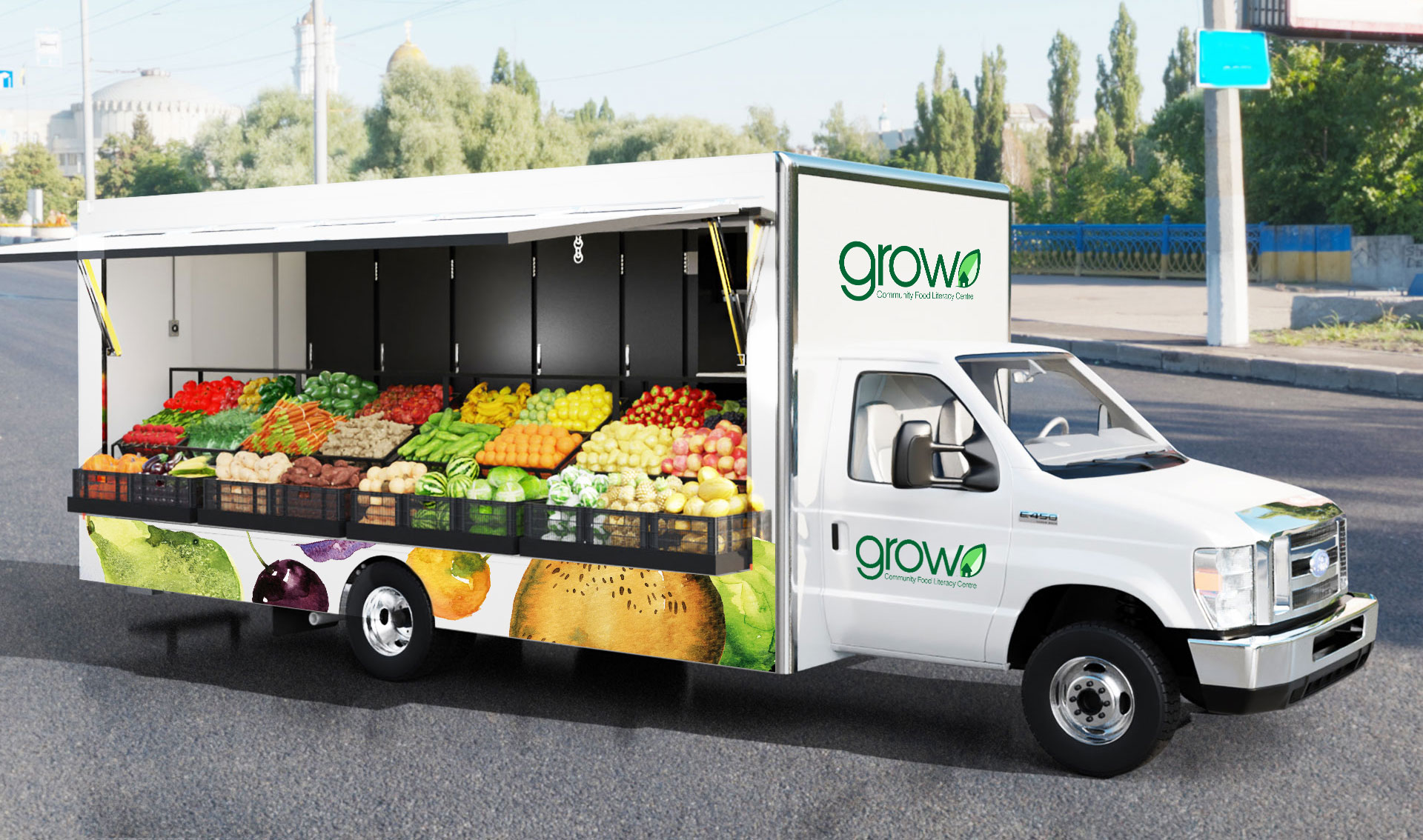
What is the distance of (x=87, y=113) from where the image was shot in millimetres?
51812

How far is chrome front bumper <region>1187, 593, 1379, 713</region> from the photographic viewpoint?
19.6 feet

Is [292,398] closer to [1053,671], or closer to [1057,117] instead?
[1053,671]

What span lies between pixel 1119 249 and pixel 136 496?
35748mm

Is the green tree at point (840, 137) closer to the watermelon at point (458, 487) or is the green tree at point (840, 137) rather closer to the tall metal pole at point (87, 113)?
the tall metal pole at point (87, 113)

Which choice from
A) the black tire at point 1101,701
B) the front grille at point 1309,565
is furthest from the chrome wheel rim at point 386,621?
the front grille at point 1309,565

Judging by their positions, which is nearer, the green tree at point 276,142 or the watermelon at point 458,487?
the watermelon at point 458,487

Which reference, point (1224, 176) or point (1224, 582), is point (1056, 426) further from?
point (1224, 176)

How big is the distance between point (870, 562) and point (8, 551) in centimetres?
789

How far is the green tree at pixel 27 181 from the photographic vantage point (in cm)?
12100

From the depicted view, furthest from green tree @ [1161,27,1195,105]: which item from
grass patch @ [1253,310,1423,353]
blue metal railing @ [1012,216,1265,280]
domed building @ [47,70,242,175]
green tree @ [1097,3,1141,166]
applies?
domed building @ [47,70,242,175]

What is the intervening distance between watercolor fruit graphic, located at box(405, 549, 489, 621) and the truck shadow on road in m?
0.45

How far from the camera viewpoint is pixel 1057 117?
6606 cm

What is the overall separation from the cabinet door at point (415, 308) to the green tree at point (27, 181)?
395 feet

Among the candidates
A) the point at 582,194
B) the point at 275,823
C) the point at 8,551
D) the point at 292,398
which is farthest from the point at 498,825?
the point at 8,551
